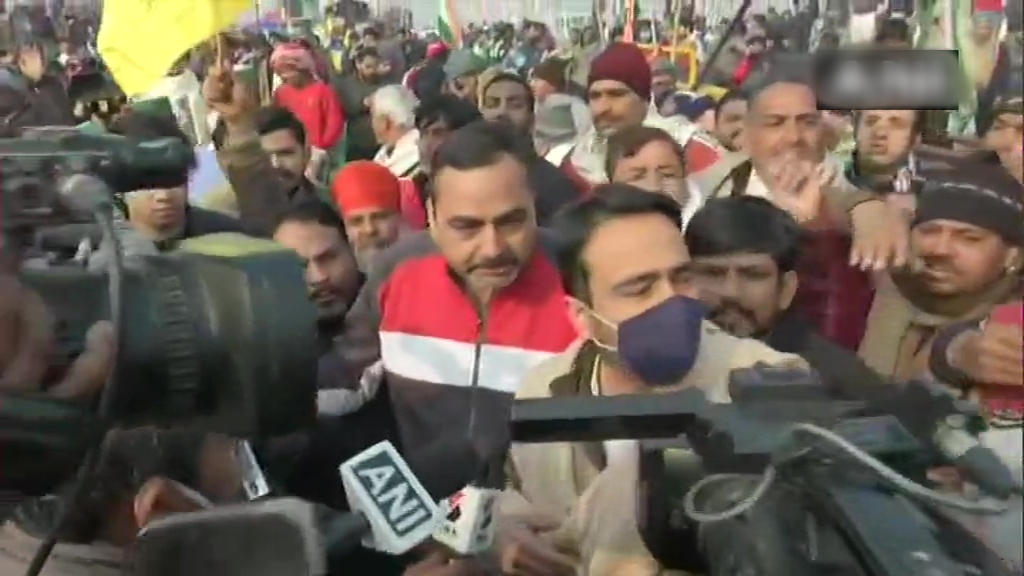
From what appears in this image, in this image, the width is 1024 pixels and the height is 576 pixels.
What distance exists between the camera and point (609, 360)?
98 cm

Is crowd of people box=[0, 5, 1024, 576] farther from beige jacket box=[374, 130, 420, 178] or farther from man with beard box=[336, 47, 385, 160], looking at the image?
man with beard box=[336, 47, 385, 160]

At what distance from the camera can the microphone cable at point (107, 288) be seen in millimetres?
666

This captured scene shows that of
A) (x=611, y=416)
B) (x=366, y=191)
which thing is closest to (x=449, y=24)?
(x=366, y=191)

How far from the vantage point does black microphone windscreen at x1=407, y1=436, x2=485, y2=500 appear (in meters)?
1.24

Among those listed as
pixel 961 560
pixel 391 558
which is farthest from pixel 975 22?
pixel 961 560

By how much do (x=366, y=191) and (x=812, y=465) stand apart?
4.79 ft

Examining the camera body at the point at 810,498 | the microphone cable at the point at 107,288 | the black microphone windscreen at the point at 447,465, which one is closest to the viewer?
the camera body at the point at 810,498

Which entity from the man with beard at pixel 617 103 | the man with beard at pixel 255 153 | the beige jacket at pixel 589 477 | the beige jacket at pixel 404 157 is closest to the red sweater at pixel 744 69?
the man with beard at pixel 617 103

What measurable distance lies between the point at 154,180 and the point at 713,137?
157 cm

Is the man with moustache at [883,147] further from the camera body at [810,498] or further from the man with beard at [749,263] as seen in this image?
the camera body at [810,498]

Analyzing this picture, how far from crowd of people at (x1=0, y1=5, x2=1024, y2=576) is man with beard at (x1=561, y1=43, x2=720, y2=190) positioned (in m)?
0.01

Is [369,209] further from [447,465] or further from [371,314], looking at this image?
[447,465]

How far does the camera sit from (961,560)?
1.48 ft

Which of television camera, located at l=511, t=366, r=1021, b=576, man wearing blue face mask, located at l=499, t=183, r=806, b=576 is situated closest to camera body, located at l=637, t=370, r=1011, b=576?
television camera, located at l=511, t=366, r=1021, b=576
